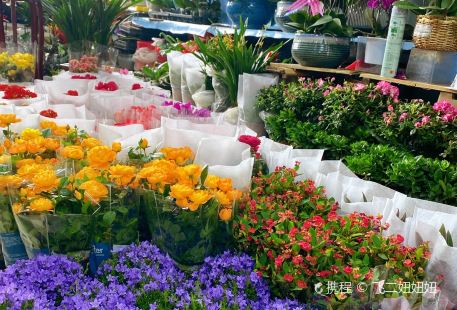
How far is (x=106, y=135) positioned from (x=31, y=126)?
1.27 feet

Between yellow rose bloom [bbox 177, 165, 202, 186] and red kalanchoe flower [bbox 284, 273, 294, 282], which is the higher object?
yellow rose bloom [bbox 177, 165, 202, 186]

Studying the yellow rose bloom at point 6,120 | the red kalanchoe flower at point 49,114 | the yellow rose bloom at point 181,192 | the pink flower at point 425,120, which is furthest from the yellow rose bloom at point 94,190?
the pink flower at point 425,120

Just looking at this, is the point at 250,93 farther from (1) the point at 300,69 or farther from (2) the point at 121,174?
(2) the point at 121,174

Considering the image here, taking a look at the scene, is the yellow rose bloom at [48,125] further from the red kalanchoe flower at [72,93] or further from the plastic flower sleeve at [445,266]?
the plastic flower sleeve at [445,266]

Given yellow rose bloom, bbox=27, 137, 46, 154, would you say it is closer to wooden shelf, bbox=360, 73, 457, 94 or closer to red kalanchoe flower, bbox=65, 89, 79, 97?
red kalanchoe flower, bbox=65, 89, 79, 97

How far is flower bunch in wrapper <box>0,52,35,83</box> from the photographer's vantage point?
331 centimetres

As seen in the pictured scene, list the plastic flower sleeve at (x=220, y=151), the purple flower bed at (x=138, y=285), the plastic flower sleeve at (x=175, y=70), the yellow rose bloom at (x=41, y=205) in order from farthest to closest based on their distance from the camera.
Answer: the plastic flower sleeve at (x=175, y=70), the plastic flower sleeve at (x=220, y=151), the yellow rose bloom at (x=41, y=205), the purple flower bed at (x=138, y=285)

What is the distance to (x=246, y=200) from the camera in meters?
1.52

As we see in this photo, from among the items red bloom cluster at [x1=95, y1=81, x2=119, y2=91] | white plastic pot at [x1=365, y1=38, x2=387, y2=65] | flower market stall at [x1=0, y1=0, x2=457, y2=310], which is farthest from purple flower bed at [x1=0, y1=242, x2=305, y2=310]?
red bloom cluster at [x1=95, y1=81, x2=119, y2=91]

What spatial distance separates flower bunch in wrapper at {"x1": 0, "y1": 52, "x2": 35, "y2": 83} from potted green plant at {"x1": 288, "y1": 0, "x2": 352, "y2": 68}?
1.87 meters

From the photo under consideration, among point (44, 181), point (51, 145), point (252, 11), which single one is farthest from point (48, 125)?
point (252, 11)

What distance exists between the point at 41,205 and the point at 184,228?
1.28ft

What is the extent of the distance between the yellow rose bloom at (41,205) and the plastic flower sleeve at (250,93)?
164cm

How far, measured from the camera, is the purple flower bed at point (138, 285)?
1.15 meters
